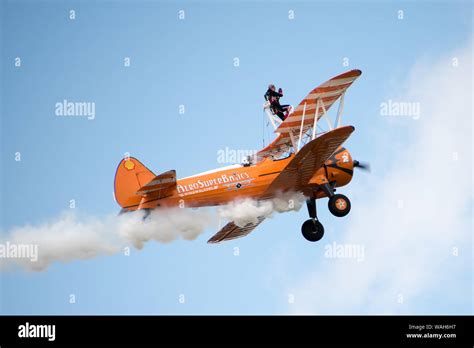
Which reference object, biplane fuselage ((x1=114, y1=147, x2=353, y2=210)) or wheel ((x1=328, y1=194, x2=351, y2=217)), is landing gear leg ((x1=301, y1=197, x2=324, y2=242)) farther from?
wheel ((x1=328, y1=194, x2=351, y2=217))

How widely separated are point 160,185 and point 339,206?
4524 mm

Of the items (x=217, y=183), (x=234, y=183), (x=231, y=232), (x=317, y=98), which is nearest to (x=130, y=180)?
(x=217, y=183)

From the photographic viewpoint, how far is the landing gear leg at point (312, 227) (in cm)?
2452

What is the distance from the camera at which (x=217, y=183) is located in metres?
23.9

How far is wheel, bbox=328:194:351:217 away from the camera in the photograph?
23.8 m

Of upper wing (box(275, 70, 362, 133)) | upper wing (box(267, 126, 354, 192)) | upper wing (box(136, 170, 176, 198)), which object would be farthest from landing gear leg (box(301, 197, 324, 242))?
upper wing (box(136, 170, 176, 198))

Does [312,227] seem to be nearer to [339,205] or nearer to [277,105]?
[339,205]

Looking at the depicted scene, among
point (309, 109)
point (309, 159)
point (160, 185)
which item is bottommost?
point (160, 185)

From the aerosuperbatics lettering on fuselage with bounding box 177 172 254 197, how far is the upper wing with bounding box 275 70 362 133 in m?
1.65

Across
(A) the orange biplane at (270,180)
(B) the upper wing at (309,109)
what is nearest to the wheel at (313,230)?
(A) the orange biplane at (270,180)

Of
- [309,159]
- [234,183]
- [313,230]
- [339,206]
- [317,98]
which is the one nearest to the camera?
[309,159]

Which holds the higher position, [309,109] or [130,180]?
[309,109]
